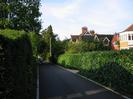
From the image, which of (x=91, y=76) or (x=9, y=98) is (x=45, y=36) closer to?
(x=91, y=76)

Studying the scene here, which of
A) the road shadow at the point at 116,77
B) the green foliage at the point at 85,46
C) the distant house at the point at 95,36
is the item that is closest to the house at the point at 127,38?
the green foliage at the point at 85,46

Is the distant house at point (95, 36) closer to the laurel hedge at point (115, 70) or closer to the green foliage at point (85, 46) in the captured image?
the green foliage at point (85, 46)

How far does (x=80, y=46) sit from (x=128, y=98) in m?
47.2

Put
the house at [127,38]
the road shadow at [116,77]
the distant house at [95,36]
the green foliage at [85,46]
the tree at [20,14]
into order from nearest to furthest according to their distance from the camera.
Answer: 1. the road shadow at [116,77]
2. the tree at [20,14]
3. the green foliage at [85,46]
4. the house at [127,38]
5. the distant house at [95,36]

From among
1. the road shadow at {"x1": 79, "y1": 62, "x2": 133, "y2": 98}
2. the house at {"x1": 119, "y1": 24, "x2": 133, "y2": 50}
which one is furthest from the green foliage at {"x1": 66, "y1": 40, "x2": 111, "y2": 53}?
the road shadow at {"x1": 79, "y1": 62, "x2": 133, "y2": 98}

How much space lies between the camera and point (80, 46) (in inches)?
2422

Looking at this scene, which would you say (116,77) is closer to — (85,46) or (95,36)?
(85,46)

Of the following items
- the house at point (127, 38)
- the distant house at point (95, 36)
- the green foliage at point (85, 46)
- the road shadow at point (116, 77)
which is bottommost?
the road shadow at point (116, 77)

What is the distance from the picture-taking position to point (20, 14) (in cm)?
5000

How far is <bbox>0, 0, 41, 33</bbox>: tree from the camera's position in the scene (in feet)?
158

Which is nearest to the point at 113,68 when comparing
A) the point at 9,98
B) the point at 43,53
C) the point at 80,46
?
the point at 9,98

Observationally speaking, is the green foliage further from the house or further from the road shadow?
the road shadow

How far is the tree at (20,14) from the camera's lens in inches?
1901

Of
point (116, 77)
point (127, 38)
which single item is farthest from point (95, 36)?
point (116, 77)
